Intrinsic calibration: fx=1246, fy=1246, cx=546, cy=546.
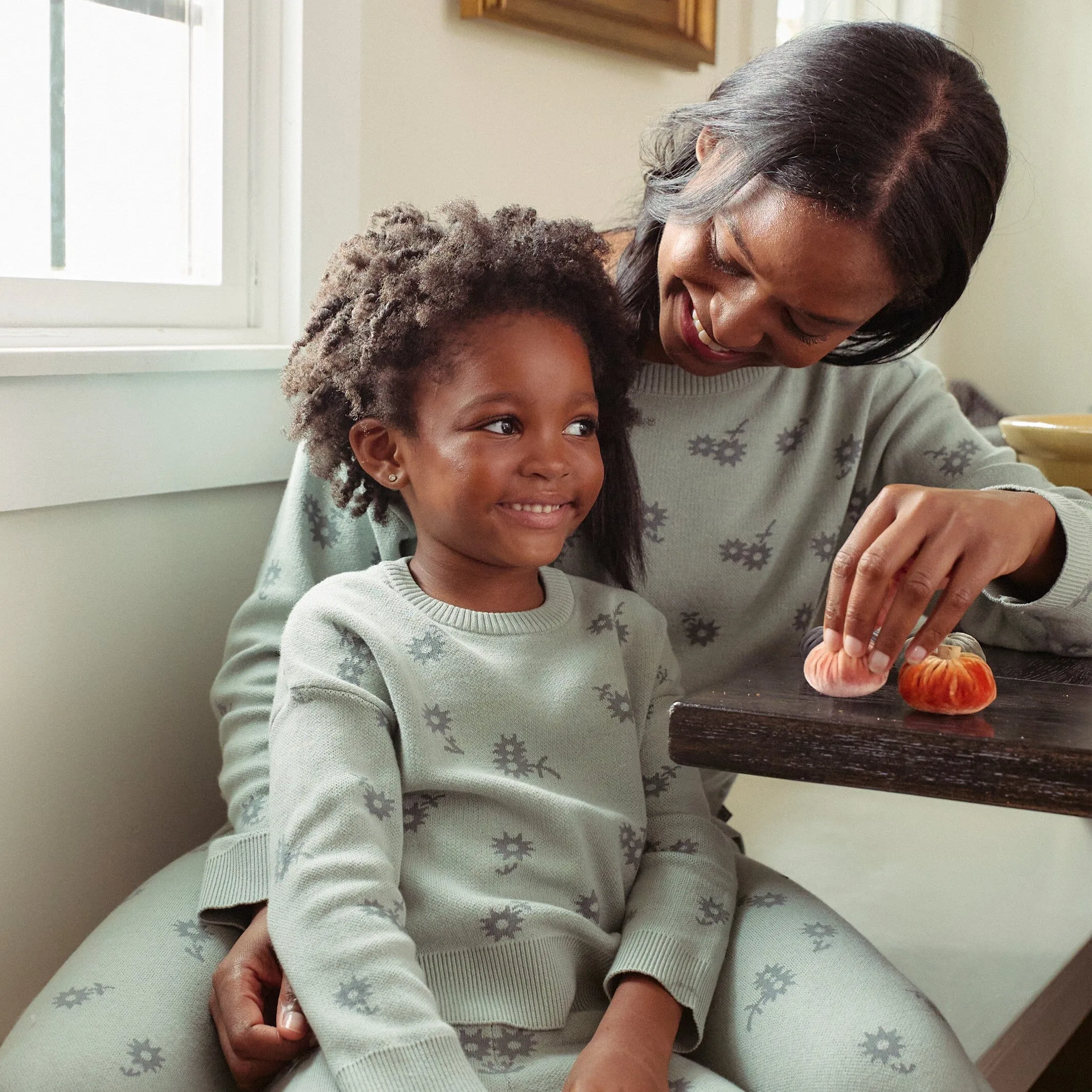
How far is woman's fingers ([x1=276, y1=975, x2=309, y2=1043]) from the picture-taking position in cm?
81

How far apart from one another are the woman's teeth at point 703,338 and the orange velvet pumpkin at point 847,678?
0.99 ft

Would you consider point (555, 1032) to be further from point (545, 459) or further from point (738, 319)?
point (738, 319)

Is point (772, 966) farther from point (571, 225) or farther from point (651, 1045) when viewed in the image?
point (571, 225)

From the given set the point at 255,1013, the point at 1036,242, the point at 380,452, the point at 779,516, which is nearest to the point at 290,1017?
the point at 255,1013

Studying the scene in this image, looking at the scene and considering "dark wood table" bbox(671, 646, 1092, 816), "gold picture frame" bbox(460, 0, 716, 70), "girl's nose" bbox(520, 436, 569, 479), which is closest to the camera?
"dark wood table" bbox(671, 646, 1092, 816)

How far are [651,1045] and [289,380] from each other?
1.92 ft

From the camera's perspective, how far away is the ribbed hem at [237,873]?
91cm

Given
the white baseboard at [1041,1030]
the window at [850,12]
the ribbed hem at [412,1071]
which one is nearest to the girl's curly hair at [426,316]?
the ribbed hem at [412,1071]

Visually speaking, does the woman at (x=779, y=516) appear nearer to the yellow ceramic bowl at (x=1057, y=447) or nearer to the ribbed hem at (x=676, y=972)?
the ribbed hem at (x=676, y=972)

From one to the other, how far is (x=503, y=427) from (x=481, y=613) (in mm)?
142

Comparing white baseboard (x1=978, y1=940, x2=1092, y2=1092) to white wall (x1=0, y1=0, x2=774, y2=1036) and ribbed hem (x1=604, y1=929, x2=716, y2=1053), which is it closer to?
Result: ribbed hem (x1=604, y1=929, x2=716, y2=1053)

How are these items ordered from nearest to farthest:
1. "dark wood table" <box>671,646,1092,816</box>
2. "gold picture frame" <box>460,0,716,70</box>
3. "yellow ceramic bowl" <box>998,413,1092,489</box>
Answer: "dark wood table" <box>671,646,1092,816</box>
"yellow ceramic bowl" <box>998,413,1092,489</box>
"gold picture frame" <box>460,0,716,70</box>

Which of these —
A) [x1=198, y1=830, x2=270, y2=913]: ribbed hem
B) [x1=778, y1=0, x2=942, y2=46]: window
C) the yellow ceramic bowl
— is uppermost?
[x1=778, y1=0, x2=942, y2=46]: window

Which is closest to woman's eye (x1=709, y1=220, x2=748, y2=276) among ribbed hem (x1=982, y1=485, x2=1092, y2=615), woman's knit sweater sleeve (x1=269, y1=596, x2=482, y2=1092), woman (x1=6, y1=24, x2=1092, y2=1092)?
woman (x1=6, y1=24, x2=1092, y2=1092)
